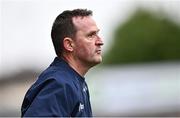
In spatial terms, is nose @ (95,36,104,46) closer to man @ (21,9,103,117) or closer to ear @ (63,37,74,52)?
man @ (21,9,103,117)

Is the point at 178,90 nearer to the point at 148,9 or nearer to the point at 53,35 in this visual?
the point at 53,35

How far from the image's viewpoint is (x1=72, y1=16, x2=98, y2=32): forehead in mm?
6473

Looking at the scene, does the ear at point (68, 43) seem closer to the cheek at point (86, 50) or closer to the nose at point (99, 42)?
the cheek at point (86, 50)

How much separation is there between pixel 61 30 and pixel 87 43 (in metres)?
0.22

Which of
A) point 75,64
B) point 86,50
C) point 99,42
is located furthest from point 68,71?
point 99,42

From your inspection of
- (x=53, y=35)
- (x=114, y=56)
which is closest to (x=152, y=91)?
(x=53, y=35)

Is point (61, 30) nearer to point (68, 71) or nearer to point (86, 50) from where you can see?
point (86, 50)

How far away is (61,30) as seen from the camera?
21.2 ft

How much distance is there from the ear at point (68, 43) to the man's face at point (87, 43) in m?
0.03

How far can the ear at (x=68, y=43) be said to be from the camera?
6.37 metres

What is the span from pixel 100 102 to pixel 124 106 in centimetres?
70

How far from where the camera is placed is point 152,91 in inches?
1018

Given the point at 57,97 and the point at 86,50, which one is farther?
the point at 86,50

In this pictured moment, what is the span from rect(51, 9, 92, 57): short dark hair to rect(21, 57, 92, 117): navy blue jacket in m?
0.21
